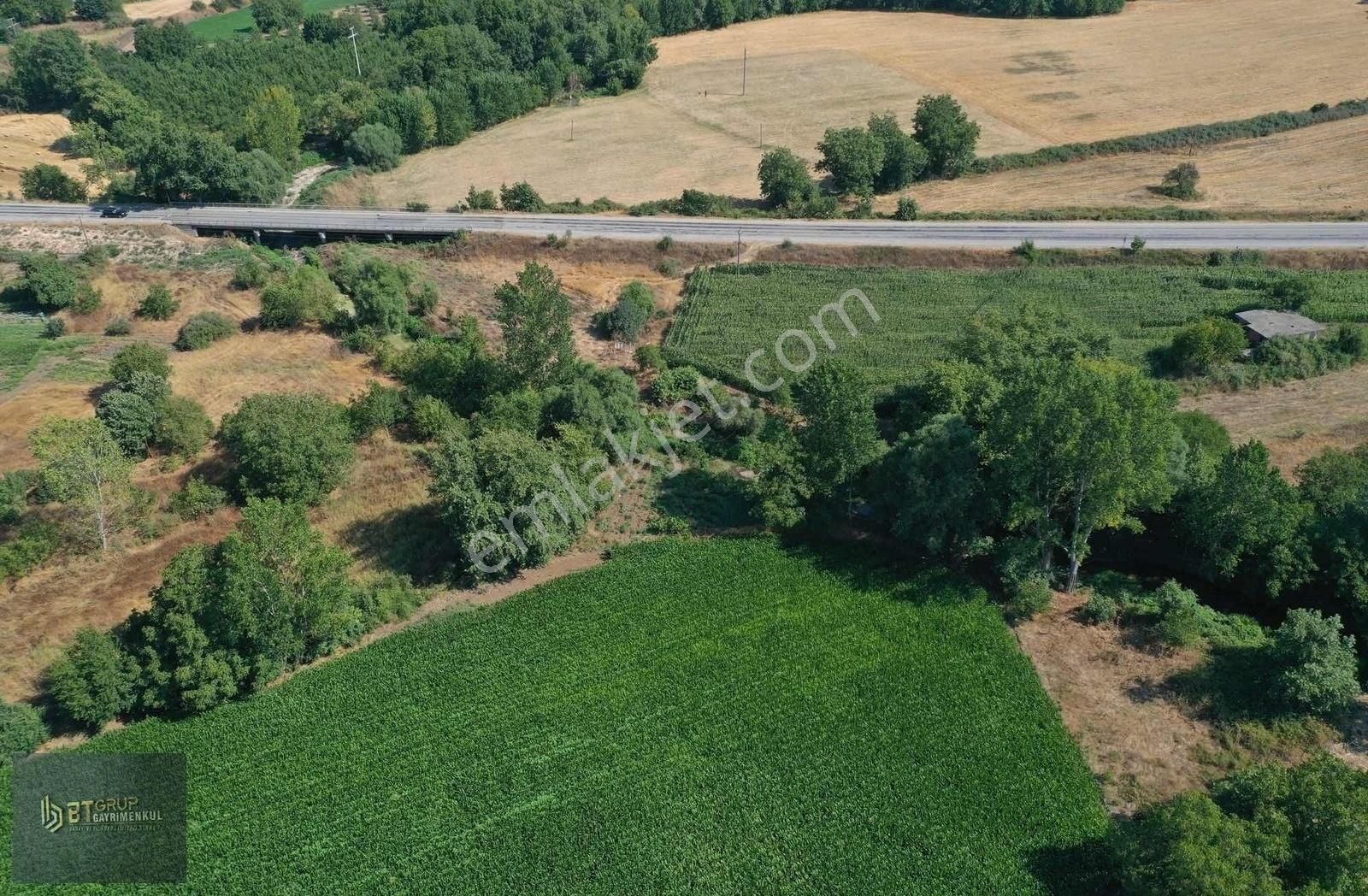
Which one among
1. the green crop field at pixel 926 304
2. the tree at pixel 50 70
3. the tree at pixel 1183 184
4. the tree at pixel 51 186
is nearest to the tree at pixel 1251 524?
the green crop field at pixel 926 304

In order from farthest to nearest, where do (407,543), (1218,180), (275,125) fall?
1. (275,125)
2. (1218,180)
3. (407,543)

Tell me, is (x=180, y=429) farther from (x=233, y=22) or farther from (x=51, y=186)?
(x=233, y=22)

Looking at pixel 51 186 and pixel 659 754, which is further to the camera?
pixel 51 186

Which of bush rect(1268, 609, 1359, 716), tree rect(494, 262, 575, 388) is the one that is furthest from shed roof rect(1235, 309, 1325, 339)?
tree rect(494, 262, 575, 388)

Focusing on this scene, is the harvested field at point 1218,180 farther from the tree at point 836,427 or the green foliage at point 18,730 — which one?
the green foliage at point 18,730

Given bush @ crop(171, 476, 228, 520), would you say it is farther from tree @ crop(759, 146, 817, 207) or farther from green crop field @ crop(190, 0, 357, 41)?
green crop field @ crop(190, 0, 357, 41)

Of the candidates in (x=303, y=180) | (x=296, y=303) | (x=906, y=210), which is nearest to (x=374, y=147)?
(x=303, y=180)
